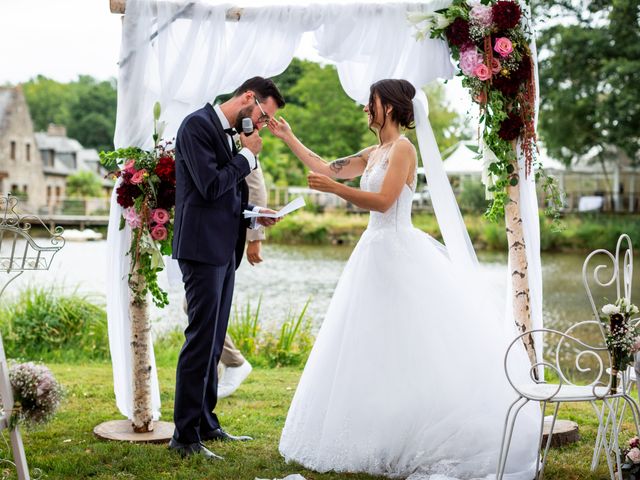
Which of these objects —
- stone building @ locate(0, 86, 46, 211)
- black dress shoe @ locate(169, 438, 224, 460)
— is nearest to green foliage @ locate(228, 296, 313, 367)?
black dress shoe @ locate(169, 438, 224, 460)

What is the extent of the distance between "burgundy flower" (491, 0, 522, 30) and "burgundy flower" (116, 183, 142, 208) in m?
2.31

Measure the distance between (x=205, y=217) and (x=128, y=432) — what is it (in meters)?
1.42

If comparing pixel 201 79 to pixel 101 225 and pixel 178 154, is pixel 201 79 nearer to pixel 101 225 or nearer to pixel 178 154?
pixel 178 154

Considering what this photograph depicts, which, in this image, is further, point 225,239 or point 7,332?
point 7,332

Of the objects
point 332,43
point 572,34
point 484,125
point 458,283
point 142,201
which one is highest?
point 572,34

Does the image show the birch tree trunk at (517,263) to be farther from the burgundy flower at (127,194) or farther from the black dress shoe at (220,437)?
the burgundy flower at (127,194)

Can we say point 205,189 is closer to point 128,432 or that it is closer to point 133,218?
point 133,218

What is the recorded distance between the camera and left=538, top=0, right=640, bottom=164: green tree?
2192 cm

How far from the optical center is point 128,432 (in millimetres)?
4461

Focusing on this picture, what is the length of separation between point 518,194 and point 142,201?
2.28 m

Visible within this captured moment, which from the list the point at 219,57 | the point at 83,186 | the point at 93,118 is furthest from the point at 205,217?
the point at 93,118

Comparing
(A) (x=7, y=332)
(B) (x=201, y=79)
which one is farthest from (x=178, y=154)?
(A) (x=7, y=332)

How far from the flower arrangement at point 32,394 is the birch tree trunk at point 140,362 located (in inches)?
54.0

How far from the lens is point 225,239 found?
4.01 metres
